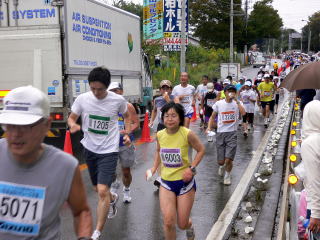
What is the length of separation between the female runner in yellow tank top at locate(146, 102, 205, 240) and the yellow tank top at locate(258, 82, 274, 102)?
12.3m

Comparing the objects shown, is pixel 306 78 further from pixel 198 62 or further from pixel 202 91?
pixel 198 62

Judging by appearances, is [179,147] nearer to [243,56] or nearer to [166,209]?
[166,209]

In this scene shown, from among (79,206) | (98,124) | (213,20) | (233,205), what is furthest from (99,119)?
(213,20)

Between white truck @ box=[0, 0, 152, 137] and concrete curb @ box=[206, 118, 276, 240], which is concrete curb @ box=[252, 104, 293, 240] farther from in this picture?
white truck @ box=[0, 0, 152, 137]

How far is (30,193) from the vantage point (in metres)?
2.41

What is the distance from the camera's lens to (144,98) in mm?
16375

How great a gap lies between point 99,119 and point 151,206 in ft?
6.74

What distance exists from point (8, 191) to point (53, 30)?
808 centimetres

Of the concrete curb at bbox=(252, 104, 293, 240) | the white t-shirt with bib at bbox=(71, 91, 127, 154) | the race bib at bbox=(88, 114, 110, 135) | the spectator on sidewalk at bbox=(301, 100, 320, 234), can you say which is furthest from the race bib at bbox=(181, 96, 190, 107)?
the spectator on sidewalk at bbox=(301, 100, 320, 234)

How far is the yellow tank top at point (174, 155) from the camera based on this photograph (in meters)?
4.92

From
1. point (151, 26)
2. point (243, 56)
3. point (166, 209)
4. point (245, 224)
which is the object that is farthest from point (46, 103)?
point (243, 56)

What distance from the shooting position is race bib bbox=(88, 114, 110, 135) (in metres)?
5.48

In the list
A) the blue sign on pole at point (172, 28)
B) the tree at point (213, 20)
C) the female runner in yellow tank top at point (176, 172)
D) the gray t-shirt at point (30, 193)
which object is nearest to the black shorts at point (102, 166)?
the female runner in yellow tank top at point (176, 172)

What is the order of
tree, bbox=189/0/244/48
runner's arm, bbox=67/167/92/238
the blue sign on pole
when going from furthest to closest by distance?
tree, bbox=189/0/244/48 < the blue sign on pole < runner's arm, bbox=67/167/92/238
